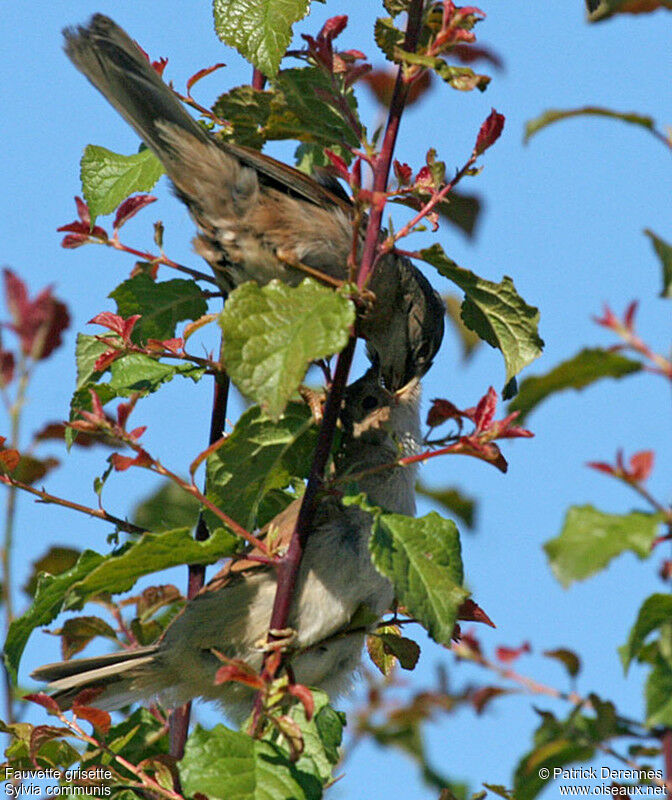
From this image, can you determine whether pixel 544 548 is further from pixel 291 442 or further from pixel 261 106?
pixel 261 106

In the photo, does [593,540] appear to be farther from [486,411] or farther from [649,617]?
[486,411]

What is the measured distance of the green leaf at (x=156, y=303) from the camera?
3383mm

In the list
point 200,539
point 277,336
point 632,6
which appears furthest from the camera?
point 200,539

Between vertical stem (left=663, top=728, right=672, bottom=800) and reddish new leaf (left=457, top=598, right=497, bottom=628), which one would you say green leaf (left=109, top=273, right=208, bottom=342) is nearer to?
reddish new leaf (left=457, top=598, right=497, bottom=628)

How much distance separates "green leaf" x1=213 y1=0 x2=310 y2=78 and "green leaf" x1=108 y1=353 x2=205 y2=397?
90 centimetres

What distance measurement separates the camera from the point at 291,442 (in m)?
2.90

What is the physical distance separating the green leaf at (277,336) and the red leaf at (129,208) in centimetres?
115

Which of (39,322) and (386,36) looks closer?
(386,36)

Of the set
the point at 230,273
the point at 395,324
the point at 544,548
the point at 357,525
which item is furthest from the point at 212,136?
the point at 544,548

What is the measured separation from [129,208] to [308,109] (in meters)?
0.89

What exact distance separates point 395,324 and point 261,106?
4.35 ft

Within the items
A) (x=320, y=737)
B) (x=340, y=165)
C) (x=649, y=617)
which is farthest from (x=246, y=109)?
(x=649, y=617)

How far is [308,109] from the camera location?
2713 mm

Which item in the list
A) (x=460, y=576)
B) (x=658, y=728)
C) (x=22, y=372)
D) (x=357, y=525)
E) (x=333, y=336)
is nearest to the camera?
(x=658, y=728)
